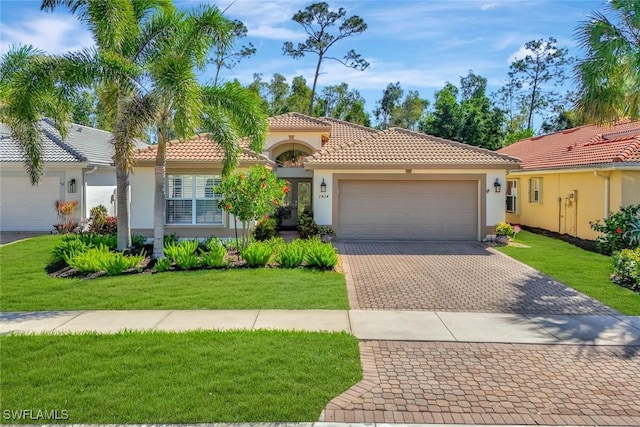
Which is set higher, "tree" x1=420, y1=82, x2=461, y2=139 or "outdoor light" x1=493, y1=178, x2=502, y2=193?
"tree" x1=420, y1=82, x2=461, y2=139

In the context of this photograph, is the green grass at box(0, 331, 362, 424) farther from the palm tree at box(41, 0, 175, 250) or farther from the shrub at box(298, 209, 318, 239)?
the shrub at box(298, 209, 318, 239)

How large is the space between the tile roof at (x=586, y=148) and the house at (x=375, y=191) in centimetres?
313

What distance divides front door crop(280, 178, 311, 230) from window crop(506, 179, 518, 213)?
11163mm

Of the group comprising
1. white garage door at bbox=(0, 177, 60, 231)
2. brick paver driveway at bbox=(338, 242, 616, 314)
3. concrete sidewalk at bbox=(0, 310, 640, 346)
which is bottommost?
concrete sidewalk at bbox=(0, 310, 640, 346)

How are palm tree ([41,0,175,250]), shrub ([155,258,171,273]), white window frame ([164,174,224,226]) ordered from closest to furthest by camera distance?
palm tree ([41,0,175,250]) < shrub ([155,258,171,273]) < white window frame ([164,174,224,226])

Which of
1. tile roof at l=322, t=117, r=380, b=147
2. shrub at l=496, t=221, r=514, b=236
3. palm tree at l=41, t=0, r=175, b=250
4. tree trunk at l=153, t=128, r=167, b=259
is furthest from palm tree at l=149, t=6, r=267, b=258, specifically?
tile roof at l=322, t=117, r=380, b=147

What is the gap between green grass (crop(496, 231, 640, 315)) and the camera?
385 inches

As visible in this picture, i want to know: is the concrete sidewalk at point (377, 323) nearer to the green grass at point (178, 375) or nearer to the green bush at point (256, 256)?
the green grass at point (178, 375)

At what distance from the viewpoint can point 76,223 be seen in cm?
1956

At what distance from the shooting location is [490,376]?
5.88 metres

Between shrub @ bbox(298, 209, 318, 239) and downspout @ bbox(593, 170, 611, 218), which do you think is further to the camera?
shrub @ bbox(298, 209, 318, 239)

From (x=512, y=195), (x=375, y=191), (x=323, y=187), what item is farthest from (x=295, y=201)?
(x=512, y=195)

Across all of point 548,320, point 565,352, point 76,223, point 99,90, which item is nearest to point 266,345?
point 565,352

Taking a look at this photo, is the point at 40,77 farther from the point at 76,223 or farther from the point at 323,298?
the point at 76,223
